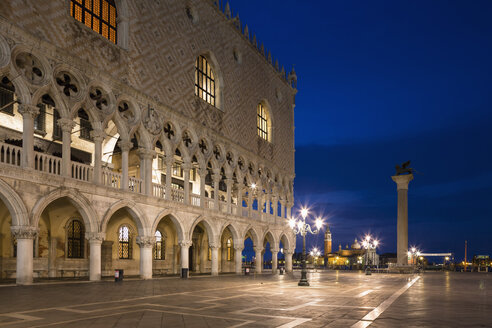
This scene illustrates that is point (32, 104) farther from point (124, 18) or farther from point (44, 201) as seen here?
point (124, 18)

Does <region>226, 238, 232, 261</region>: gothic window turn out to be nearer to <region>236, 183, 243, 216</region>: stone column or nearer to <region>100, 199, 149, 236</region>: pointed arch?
<region>236, 183, 243, 216</region>: stone column

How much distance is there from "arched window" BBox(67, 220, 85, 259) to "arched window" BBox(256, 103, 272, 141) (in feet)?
54.2

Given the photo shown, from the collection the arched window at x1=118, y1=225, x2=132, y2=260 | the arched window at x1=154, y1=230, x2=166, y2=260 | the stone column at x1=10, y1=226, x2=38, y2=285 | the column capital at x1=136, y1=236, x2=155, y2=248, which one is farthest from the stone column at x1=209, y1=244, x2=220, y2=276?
the stone column at x1=10, y1=226, x2=38, y2=285

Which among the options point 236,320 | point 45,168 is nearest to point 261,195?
point 45,168

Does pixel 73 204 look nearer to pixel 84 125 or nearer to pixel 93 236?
pixel 93 236

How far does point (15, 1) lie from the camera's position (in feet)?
51.5

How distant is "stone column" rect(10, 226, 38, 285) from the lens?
15203 millimetres

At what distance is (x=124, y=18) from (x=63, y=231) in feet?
33.6

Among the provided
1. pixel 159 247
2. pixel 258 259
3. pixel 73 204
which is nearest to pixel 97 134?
pixel 73 204

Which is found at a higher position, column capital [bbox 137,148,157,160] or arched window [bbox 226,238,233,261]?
column capital [bbox 137,148,157,160]

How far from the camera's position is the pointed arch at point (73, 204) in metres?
15.7

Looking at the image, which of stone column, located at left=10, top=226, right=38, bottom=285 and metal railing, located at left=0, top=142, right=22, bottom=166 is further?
stone column, located at left=10, top=226, right=38, bottom=285

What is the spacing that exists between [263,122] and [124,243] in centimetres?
1597

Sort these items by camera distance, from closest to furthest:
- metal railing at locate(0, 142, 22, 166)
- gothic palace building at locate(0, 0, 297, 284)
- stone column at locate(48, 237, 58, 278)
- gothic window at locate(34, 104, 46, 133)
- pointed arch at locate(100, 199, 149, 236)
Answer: metal railing at locate(0, 142, 22, 166) < gothic palace building at locate(0, 0, 297, 284) < pointed arch at locate(100, 199, 149, 236) < stone column at locate(48, 237, 58, 278) < gothic window at locate(34, 104, 46, 133)
